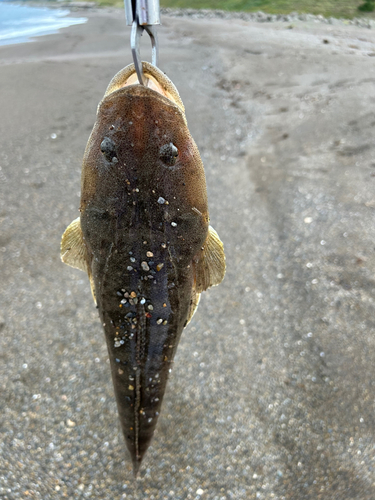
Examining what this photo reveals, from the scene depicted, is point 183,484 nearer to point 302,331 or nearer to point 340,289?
point 302,331

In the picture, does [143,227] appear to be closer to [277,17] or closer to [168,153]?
[168,153]

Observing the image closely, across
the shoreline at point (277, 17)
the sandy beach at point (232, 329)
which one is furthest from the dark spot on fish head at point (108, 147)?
the shoreline at point (277, 17)

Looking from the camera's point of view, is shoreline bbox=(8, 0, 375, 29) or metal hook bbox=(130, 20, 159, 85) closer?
metal hook bbox=(130, 20, 159, 85)

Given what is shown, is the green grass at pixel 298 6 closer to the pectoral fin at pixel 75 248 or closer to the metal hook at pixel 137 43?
the metal hook at pixel 137 43

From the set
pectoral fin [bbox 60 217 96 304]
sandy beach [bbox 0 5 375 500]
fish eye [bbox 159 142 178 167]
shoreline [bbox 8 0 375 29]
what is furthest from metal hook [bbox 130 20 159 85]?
shoreline [bbox 8 0 375 29]

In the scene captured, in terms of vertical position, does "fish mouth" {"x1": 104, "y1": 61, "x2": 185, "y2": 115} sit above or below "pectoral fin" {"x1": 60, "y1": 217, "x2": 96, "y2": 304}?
above

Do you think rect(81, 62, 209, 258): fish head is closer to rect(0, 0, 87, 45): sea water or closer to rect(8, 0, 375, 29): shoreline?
rect(0, 0, 87, 45): sea water

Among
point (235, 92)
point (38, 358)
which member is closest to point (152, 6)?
point (38, 358)
